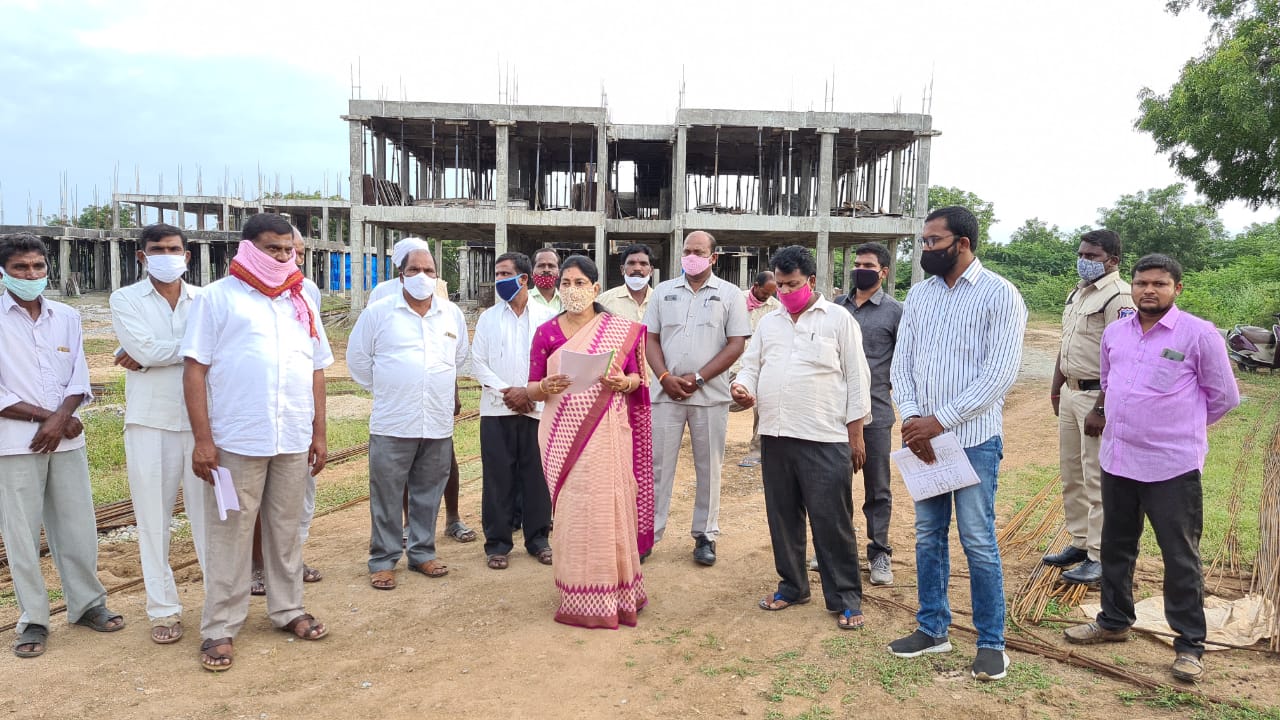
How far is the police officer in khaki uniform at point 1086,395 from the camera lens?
176 inches

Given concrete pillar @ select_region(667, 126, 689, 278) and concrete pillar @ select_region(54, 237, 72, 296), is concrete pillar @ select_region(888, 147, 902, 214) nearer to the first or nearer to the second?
concrete pillar @ select_region(667, 126, 689, 278)

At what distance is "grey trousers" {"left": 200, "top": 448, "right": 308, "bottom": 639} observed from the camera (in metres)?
3.55

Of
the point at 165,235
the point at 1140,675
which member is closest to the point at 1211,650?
the point at 1140,675

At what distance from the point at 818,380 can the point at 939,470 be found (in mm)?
827

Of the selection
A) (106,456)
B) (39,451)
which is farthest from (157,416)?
(106,456)

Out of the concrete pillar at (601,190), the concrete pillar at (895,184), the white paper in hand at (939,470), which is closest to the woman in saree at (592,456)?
the white paper in hand at (939,470)

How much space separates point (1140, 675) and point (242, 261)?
4327 mm

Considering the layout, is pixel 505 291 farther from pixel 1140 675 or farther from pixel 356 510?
pixel 1140 675

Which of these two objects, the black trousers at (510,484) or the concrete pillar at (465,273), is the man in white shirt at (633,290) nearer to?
the black trousers at (510,484)

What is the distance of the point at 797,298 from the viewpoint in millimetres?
4082

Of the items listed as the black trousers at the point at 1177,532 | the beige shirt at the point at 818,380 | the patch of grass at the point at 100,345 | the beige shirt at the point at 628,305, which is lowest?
the patch of grass at the point at 100,345

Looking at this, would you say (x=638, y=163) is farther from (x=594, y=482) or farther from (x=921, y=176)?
→ (x=594, y=482)

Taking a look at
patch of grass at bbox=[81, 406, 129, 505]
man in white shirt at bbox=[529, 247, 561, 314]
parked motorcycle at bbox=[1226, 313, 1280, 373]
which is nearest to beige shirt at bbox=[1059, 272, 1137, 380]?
man in white shirt at bbox=[529, 247, 561, 314]

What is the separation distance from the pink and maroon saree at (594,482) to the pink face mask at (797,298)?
0.77 meters
